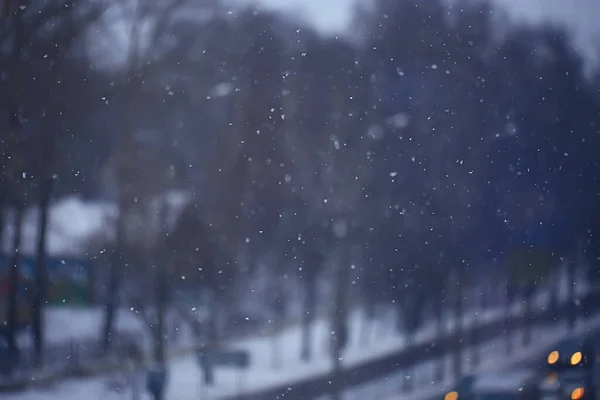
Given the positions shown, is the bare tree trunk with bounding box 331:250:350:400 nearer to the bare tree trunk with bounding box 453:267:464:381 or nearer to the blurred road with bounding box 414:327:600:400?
the blurred road with bounding box 414:327:600:400

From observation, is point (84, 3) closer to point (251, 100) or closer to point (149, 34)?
point (149, 34)

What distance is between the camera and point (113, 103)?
230cm

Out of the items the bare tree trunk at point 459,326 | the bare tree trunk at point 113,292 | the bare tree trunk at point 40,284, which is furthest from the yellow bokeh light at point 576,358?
the bare tree trunk at point 40,284

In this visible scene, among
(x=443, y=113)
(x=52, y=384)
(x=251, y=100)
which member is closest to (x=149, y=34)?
(x=251, y=100)

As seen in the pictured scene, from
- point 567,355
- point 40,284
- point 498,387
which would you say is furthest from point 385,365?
point 40,284

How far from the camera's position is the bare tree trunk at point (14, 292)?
7.27ft

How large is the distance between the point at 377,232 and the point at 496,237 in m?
0.36

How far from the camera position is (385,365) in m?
1.98

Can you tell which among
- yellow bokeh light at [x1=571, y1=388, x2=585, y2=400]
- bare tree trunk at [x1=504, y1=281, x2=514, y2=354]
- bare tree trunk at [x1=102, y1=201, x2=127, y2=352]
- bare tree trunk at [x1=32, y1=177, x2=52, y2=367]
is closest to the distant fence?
bare tree trunk at [x1=504, y1=281, x2=514, y2=354]

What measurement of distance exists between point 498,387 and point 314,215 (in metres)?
0.72

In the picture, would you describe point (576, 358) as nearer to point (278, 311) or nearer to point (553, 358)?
point (553, 358)

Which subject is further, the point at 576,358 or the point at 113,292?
the point at 113,292

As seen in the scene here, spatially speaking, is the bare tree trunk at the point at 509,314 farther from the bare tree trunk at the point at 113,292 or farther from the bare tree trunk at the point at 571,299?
the bare tree trunk at the point at 113,292

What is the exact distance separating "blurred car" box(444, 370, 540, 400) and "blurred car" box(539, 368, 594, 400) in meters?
0.03
